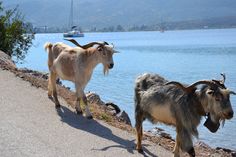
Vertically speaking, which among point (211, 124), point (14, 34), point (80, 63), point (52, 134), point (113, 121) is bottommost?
point (113, 121)

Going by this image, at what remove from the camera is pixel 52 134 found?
10852 mm

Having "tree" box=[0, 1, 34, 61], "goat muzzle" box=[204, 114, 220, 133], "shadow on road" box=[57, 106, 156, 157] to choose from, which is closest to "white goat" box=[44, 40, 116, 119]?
"shadow on road" box=[57, 106, 156, 157]

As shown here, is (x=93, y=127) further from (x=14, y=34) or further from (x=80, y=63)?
(x=14, y=34)

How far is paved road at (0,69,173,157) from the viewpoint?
9.74 metres

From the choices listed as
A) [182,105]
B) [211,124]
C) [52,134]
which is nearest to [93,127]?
[52,134]

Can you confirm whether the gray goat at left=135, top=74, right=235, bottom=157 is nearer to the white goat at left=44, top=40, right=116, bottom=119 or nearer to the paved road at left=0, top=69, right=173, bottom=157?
the paved road at left=0, top=69, right=173, bottom=157

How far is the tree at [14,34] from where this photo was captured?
25.7 metres

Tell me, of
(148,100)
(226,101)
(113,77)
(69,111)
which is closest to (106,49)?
(69,111)

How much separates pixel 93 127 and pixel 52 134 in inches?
49.6

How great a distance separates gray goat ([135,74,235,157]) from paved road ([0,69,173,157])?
0.67 meters

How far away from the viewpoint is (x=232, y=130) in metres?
20.1

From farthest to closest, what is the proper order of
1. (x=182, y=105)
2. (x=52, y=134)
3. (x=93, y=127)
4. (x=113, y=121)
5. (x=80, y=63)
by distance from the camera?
1. (x=113, y=121)
2. (x=80, y=63)
3. (x=93, y=127)
4. (x=52, y=134)
5. (x=182, y=105)

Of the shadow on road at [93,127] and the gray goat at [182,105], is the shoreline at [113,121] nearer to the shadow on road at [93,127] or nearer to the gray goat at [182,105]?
the shadow on road at [93,127]

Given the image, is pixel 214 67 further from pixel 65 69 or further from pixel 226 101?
pixel 226 101
